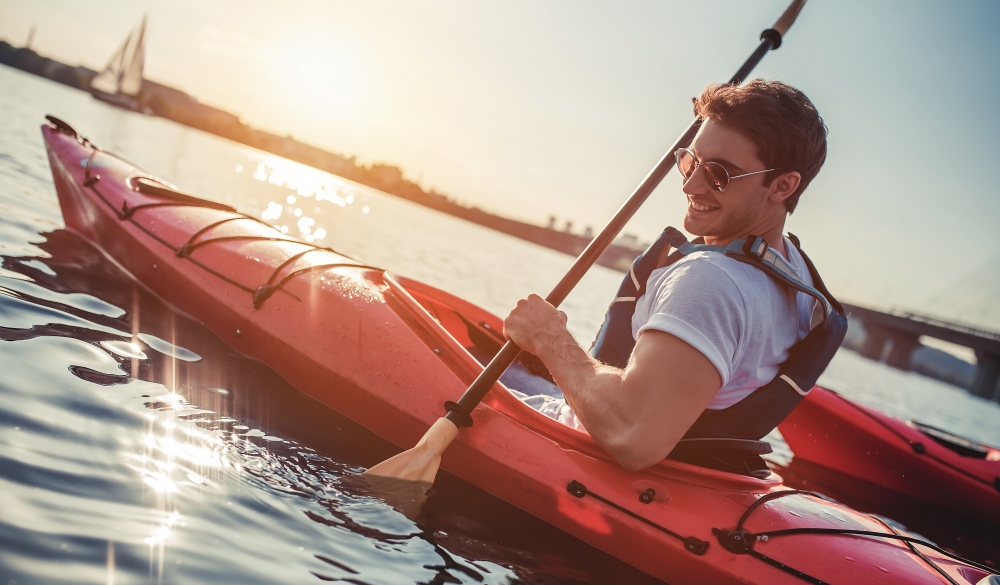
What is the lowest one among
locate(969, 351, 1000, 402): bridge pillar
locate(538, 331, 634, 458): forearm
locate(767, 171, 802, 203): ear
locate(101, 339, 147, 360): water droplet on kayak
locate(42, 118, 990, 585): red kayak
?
locate(101, 339, 147, 360): water droplet on kayak

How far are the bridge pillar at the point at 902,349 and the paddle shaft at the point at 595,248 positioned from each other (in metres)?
51.1

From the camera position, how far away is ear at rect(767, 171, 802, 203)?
220cm

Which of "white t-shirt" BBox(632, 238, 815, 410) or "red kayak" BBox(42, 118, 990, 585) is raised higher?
"white t-shirt" BBox(632, 238, 815, 410)

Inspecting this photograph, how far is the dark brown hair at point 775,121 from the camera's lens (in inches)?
82.7

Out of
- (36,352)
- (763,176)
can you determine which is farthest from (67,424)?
(763,176)

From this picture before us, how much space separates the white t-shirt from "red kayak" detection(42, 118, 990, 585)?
517mm

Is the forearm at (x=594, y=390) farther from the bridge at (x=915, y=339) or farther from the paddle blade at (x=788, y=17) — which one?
the bridge at (x=915, y=339)

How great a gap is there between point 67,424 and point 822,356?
282cm

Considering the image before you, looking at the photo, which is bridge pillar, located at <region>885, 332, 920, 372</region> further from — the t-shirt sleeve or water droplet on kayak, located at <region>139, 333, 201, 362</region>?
the t-shirt sleeve

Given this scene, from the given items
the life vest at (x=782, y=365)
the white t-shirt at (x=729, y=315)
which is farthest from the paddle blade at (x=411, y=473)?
the white t-shirt at (x=729, y=315)

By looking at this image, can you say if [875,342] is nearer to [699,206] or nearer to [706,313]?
[699,206]

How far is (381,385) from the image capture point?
3.27 metres

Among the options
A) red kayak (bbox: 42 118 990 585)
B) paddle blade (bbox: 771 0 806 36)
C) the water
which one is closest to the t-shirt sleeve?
red kayak (bbox: 42 118 990 585)

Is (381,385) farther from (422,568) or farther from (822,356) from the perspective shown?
(822,356)
